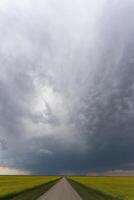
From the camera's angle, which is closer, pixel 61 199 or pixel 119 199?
pixel 61 199

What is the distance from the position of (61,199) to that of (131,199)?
10.5 metres

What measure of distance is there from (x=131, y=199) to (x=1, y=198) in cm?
1420

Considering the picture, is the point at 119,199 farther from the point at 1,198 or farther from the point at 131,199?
the point at 1,198

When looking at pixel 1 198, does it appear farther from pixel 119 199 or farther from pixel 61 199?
pixel 119 199

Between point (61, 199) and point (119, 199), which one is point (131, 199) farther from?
point (61, 199)

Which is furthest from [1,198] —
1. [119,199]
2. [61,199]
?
[119,199]

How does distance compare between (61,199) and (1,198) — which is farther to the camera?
(1,198)

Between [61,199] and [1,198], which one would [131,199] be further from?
[1,198]

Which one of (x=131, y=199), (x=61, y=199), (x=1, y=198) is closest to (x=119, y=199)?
(x=131, y=199)

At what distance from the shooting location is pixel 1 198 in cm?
3475

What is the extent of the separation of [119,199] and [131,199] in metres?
1.38

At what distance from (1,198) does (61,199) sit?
27.7 ft

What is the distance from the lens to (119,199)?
36.1m

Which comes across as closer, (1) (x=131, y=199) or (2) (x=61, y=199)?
(2) (x=61, y=199)
